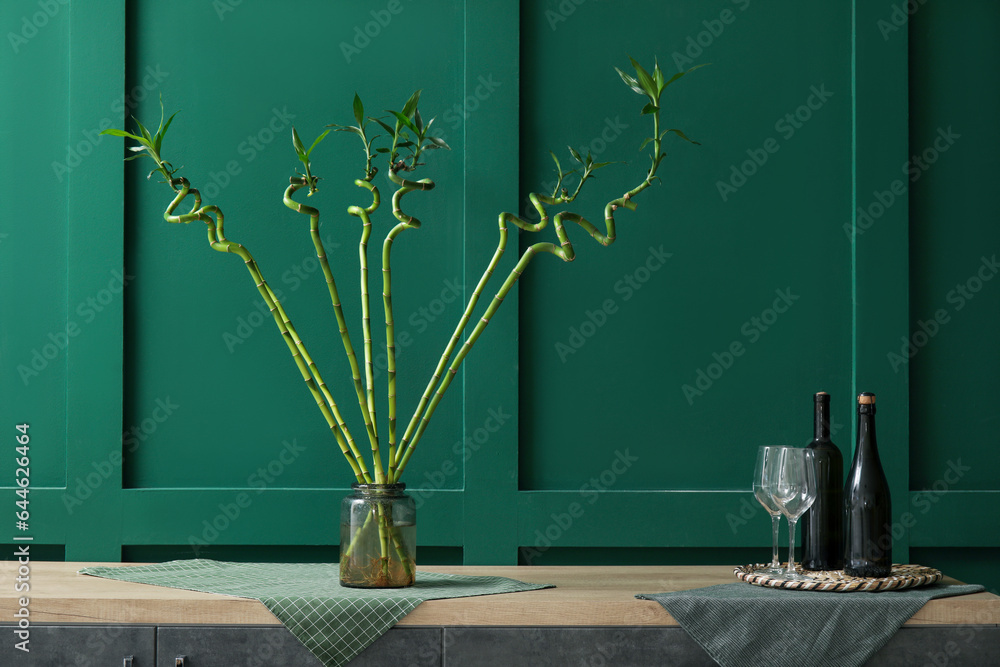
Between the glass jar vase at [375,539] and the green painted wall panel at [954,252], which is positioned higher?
the green painted wall panel at [954,252]

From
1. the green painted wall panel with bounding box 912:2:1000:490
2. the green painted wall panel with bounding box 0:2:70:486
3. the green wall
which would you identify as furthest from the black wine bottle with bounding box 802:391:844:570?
the green painted wall panel with bounding box 0:2:70:486

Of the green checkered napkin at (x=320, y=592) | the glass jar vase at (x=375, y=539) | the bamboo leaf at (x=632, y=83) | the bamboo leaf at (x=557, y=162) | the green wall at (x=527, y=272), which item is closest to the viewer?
the green checkered napkin at (x=320, y=592)

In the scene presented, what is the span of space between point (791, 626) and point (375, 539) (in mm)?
681

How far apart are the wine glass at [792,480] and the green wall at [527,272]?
360 millimetres

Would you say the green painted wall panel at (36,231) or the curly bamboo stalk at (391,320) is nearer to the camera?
the curly bamboo stalk at (391,320)

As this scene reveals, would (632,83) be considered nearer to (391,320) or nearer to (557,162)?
(557,162)

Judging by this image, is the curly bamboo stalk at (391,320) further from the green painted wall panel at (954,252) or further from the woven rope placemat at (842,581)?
the green painted wall panel at (954,252)

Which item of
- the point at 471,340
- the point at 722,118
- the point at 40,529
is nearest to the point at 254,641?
the point at 471,340

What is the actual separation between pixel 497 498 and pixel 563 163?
74cm

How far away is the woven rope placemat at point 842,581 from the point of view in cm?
142

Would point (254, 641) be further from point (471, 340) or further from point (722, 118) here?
point (722, 118)

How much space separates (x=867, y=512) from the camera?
1489mm

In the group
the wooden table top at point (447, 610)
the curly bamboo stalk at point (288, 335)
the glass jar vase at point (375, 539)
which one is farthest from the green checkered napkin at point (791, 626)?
the curly bamboo stalk at point (288, 335)

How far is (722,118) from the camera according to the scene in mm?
1886
